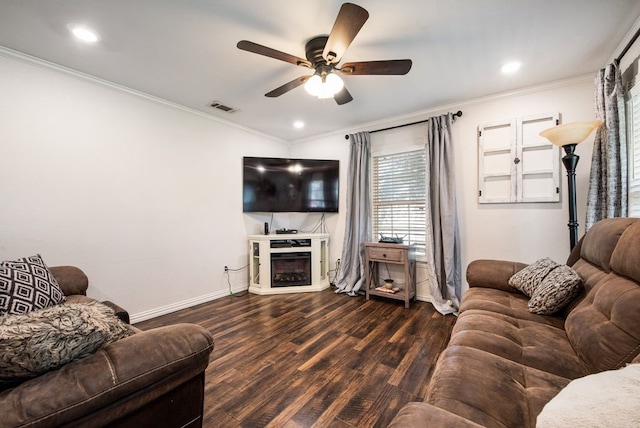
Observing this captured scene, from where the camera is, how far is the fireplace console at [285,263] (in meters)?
3.74

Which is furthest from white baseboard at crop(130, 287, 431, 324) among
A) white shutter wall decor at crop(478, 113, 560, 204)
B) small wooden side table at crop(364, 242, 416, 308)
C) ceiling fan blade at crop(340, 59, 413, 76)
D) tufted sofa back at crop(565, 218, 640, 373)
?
ceiling fan blade at crop(340, 59, 413, 76)

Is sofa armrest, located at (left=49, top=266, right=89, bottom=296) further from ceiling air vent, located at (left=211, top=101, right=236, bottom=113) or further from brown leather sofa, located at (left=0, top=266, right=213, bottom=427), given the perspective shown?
ceiling air vent, located at (left=211, top=101, right=236, bottom=113)

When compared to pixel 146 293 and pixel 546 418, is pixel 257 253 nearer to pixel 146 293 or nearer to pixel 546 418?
pixel 146 293

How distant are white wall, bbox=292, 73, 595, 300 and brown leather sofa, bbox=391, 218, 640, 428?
3.59 ft

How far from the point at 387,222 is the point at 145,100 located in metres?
3.41

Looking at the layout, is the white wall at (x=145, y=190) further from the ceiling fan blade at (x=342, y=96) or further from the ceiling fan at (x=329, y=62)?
the ceiling fan at (x=329, y=62)

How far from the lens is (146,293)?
284 centimetres

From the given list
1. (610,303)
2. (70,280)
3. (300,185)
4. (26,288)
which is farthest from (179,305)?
(610,303)

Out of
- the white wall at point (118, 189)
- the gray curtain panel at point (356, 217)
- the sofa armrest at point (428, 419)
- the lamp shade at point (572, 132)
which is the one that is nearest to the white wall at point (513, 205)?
the lamp shade at point (572, 132)

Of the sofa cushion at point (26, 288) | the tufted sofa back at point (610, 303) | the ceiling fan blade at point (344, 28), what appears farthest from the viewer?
the sofa cushion at point (26, 288)

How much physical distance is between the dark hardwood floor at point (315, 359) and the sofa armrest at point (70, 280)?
905mm

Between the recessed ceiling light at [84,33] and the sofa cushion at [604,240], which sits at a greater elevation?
the recessed ceiling light at [84,33]

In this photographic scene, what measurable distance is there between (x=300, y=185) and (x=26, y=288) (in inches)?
123

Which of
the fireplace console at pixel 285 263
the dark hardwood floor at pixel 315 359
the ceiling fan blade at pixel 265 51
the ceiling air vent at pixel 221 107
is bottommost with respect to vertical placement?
the dark hardwood floor at pixel 315 359
